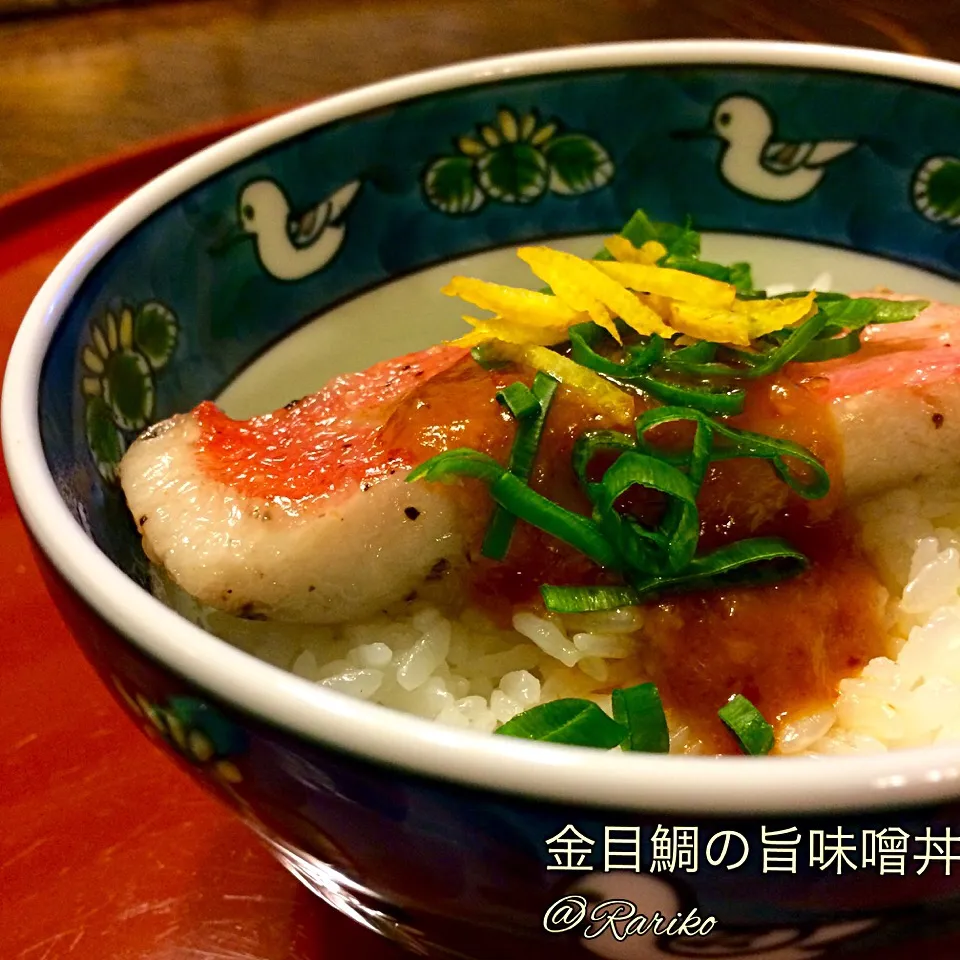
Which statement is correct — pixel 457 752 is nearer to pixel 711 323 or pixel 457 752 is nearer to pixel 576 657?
pixel 576 657

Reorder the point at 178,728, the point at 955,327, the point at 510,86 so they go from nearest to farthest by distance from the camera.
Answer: the point at 178,728
the point at 955,327
the point at 510,86

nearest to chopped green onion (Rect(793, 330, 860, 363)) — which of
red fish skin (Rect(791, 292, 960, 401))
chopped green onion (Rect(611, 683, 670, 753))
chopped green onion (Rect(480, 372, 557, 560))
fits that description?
red fish skin (Rect(791, 292, 960, 401))

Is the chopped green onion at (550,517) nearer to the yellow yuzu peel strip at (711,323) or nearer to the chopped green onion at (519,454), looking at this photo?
the chopped green onion at (519,454)

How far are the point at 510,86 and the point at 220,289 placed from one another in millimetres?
644

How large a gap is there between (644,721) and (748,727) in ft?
0.49

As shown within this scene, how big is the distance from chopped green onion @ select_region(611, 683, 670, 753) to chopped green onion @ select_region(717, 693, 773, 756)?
116 millimetres

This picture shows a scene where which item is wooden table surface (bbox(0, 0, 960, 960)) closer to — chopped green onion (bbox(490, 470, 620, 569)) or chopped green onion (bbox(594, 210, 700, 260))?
chopped green onion (bbox(490, 470, 620, 569))

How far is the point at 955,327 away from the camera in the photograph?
1.36 m

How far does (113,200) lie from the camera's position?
85.8 inches

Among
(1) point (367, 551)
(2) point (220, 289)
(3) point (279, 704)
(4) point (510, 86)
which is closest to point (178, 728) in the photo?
(3) point (279, 704)

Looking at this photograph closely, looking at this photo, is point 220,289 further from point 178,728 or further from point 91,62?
point 91,62

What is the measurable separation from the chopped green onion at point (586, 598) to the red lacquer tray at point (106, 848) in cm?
40

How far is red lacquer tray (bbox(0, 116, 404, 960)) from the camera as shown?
3.48 ft

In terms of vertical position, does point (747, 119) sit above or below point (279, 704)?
above
